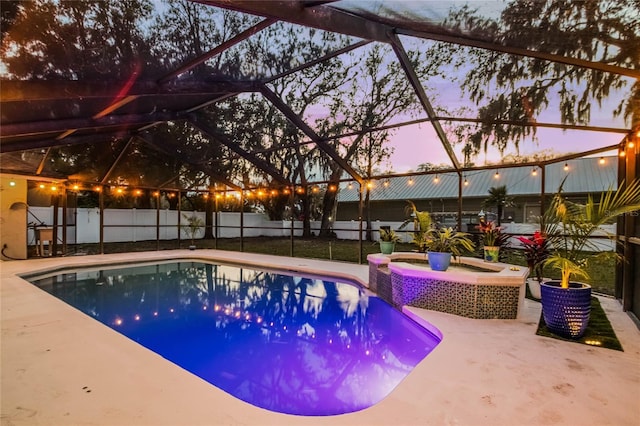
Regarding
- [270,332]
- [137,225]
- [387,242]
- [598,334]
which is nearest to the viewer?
[598,334]

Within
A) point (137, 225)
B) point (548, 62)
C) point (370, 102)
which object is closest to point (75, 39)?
point (548, 62)

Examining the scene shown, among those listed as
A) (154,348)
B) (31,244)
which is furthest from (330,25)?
(31,244)

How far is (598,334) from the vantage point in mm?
3381

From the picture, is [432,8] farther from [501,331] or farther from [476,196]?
[476,196]

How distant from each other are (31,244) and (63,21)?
Result: 11083 millimetres

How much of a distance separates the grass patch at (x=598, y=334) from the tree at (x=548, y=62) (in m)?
2.51

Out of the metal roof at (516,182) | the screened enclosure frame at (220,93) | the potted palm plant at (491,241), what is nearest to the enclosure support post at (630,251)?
the screened enclosure frame at (220,93)

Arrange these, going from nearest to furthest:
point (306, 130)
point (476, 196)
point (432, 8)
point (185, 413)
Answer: point (185, 413) < point (432, 8) < point (306, 130) < point (476, 196)

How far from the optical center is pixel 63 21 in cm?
312

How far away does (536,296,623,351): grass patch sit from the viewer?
3125mm

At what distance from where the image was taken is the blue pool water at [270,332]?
2902 millimetres

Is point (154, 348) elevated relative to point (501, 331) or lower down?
lower down

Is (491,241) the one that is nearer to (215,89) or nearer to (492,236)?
(492,236)

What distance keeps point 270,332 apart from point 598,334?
3.64 metres
